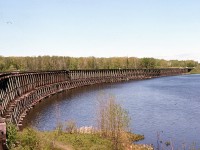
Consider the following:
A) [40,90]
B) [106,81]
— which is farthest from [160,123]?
[106,81]

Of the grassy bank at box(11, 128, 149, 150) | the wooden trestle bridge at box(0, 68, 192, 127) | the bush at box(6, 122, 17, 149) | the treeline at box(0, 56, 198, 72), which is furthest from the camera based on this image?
the treeline at box(0, 56, 198, 72)

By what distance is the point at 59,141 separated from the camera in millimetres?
24016

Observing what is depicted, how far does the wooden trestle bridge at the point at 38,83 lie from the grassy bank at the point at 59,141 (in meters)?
4.94

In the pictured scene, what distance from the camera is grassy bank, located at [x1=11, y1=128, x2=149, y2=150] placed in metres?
20.1

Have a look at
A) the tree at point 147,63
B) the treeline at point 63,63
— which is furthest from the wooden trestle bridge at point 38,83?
the tree at point 147,63

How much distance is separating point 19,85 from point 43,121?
1106cm

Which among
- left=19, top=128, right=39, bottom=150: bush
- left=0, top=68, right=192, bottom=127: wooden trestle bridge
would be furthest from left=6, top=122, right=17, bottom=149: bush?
left=0, top=68, right=192, bottom=127: wooden trestle bridge

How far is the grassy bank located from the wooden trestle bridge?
16.2ft

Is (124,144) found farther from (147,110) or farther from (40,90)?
(40,90)

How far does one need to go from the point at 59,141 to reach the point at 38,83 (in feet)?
126

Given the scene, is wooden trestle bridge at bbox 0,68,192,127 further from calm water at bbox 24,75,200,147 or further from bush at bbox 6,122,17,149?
bush at bbox 6,122,17,149

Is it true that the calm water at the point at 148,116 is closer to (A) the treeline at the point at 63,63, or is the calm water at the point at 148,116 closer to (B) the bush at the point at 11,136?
(B) the bush at the point at 11,136

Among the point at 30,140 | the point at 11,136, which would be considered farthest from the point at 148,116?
the point at 11,136

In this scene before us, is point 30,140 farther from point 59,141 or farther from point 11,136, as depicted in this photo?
point 59,141
